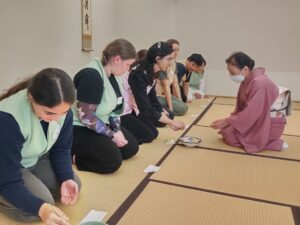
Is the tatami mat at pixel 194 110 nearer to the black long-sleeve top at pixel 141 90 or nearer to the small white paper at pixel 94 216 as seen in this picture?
the black long-sleeve top at pixel 141 90

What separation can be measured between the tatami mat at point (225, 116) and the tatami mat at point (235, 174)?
3.48 ft

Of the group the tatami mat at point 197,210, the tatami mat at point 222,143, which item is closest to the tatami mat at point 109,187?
the tatami mat at point 197,210

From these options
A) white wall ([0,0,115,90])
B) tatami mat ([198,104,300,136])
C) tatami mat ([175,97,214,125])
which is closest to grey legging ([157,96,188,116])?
tatami mat ([175,97,214,125])

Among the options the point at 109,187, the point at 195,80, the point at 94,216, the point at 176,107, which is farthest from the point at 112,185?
the point at 195,80

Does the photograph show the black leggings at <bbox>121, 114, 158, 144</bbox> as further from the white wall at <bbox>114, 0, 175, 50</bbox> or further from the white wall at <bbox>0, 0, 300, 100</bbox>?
the white wall at <bbox>114, 0, 175, 50</bbox>

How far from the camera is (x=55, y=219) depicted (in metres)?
1.18

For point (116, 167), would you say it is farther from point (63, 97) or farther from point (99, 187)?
point (63, 97)

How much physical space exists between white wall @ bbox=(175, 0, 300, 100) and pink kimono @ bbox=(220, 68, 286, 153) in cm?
323

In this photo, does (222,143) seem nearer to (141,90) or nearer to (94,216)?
(141,90)

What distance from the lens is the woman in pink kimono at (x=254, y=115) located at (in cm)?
250

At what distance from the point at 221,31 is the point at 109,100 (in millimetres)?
4184

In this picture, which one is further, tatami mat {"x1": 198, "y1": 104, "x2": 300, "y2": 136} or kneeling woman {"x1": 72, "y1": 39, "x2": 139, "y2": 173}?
tatami mat {"x1": 198, "y1": 104, "x2": 300, "y2": 136}

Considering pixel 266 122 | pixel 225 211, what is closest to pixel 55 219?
pixel 225 211

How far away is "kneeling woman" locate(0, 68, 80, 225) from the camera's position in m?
1.22
